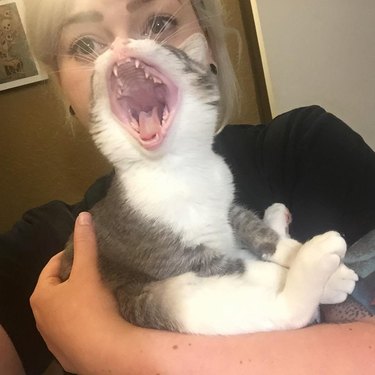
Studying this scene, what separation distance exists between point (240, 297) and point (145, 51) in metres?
0.42

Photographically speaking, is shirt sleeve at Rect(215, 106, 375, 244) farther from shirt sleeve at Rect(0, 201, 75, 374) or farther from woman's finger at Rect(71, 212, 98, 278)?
shirt sleeve at Rect(0, 201, 75, 374)

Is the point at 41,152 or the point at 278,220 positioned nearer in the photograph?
the point at 278,220

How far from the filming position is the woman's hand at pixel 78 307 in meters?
0.75

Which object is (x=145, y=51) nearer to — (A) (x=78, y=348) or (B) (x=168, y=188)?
(B) (x=168, y=188)

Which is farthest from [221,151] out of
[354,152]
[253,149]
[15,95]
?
[15,95]

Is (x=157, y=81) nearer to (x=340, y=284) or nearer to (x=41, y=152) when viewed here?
(x=340, y=284)

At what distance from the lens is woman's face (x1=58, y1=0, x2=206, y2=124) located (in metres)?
0.87

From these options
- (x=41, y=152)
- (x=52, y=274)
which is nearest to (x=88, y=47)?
(x=52, y=274)

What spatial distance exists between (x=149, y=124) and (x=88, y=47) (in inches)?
8.6

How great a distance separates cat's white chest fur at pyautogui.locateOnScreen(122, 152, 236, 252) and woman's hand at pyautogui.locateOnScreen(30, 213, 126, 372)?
0.12 metres

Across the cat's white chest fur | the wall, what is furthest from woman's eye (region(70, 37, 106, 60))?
the wall

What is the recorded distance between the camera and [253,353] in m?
0.63

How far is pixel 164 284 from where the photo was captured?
29.7 inches

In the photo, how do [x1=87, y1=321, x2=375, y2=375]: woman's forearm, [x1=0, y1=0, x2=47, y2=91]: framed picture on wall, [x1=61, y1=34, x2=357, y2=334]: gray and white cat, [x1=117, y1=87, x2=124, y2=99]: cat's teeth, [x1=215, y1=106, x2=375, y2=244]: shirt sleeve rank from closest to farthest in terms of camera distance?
[x1=87, y1=321, x2=375, y2=375]: woman's forearm → [x1=61, y1=34, x2=357, y2=334]: gray and white cat → [x1=117, y1=87, x2=124, y2=99]: cat's teeth → [x1=215, y1=106, x2=375, y2=244]: shirt sleeve → [x1=0, y1=0, x2=47, y2=91]: framed picture on wall
